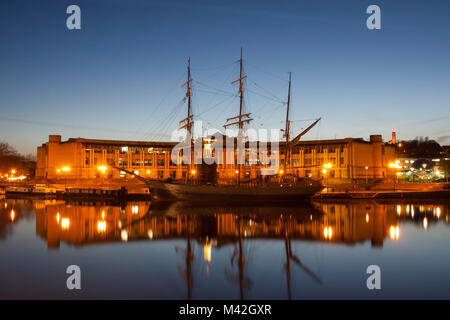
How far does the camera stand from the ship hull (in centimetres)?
4719

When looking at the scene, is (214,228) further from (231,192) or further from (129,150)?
(129,150)

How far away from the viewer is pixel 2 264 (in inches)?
591

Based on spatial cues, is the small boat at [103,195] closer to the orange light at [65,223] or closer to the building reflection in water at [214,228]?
the building reflection in water at [214,228]

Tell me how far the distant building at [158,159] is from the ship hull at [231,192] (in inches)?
978

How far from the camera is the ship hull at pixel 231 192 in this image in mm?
47188

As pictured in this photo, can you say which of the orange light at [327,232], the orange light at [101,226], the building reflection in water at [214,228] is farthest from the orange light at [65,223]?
the orange light at [327,232]

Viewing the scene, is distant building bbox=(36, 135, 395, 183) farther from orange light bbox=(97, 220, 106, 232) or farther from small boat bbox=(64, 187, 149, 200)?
orange light bbox=(97, 220, 106, 232)

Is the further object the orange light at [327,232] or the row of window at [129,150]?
the row of window at [129,150]

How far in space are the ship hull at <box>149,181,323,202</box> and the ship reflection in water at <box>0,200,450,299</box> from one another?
18504 mm

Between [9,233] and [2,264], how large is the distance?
922cm
